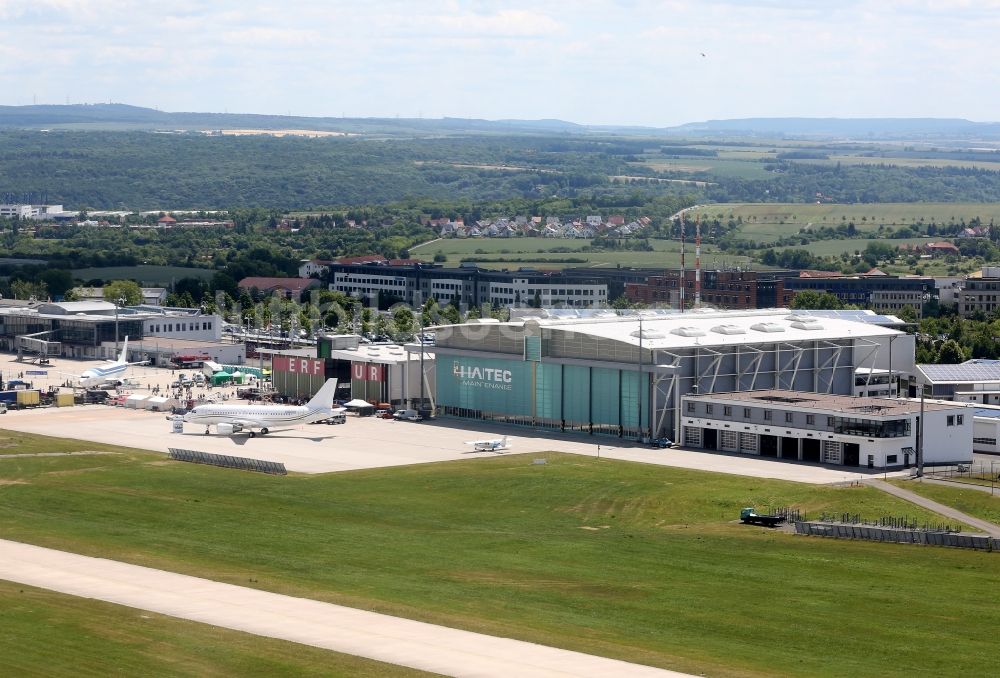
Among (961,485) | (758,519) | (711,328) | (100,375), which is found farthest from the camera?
(100,375)

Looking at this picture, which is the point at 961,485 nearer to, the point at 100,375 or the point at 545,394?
the point at 545,394

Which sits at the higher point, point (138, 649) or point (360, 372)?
point (138, 649)

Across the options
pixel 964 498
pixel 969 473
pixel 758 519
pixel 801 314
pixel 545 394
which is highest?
pixel 801 314

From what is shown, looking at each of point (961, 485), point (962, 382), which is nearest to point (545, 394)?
point (962, 382)

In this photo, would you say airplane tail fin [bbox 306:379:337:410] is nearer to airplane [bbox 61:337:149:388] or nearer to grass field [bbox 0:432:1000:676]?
grass field [bbox 0:432:1000:676]

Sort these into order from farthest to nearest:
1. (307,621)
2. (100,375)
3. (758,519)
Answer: (100,375)
(758,519)
(307,621)

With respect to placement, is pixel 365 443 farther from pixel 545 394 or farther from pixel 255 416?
pixel 545 394

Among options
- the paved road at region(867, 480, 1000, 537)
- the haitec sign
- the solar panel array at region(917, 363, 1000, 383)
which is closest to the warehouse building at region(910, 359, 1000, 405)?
the solar panel array at region(917, 363, 1000, 383)

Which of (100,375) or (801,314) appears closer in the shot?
(801,314)
